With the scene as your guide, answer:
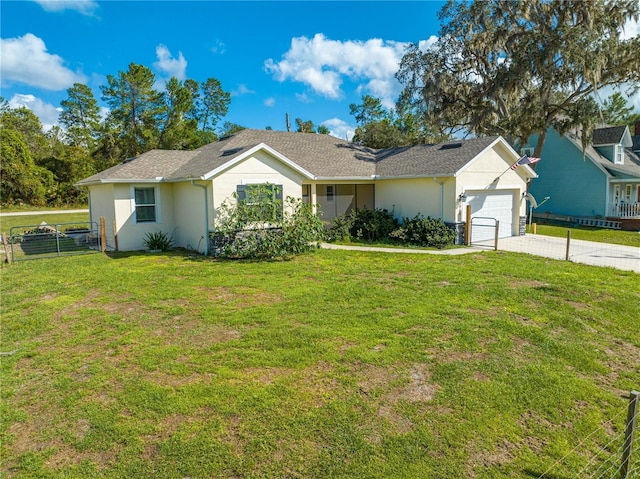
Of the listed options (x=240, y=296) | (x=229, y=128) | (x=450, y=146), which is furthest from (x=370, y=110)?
(x=240, y=296)

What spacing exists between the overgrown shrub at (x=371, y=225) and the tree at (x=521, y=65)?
470 inches

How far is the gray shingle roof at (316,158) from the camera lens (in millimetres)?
14562

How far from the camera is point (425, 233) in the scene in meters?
15.2

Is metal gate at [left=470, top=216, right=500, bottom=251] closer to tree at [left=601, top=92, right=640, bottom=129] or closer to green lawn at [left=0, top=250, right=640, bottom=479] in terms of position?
green lawn at [left=0, top=250, right=640, bottom=479]

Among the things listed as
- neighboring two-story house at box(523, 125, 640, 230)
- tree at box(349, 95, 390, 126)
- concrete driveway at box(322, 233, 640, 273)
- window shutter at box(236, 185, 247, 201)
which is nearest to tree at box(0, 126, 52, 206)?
window shutter at box(236, 185, 247, 201)

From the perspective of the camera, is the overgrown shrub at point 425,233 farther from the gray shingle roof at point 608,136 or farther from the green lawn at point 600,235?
the gray shingle roof at point 608,136

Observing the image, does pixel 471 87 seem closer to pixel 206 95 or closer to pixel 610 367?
pixel 610 367

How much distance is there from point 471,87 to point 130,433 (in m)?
26.3

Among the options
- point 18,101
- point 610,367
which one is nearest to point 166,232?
point 610,367

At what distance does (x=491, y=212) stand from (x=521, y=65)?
419 inches

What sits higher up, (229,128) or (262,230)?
(229,128)

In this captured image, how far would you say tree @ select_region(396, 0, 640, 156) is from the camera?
21234 mm

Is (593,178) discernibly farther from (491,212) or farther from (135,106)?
(135,106)

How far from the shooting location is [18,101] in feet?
150
